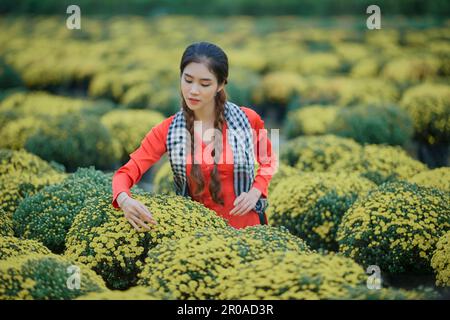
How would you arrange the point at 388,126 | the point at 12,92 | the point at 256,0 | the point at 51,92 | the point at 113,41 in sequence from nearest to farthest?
the point at 388,126 → the point at 12,92 → the point at 51,92 → the point at 113,41 → the point at 256,0

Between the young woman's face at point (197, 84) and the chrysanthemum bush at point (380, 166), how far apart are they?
2.29 m

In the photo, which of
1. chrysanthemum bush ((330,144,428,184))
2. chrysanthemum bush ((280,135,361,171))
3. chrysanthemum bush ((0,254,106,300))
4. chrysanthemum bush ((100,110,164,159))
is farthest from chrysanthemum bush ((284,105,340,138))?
chrysanthemum bush ((0,254,106,300))

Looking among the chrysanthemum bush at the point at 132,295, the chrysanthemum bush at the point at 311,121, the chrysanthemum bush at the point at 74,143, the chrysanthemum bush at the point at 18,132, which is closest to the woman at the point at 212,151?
the chrysanthemum bush at the point at 132,295

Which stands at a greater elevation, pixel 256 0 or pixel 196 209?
pixel 256 0

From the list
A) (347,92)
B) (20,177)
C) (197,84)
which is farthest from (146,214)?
(347,92)

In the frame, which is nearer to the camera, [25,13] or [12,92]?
[12,92]

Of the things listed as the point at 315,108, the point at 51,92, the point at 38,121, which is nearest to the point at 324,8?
the point at 51,92

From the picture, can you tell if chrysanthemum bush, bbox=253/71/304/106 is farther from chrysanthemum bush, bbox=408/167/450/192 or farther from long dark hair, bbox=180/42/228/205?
long dark hair, bbox=180/42/228/205

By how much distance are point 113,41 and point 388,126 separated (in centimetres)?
1084

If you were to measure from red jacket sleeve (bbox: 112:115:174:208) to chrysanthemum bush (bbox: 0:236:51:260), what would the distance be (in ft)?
1.66

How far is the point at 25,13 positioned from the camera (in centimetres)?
1802

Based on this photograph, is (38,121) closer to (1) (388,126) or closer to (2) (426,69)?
(1) (388,126)

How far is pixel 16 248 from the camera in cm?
319

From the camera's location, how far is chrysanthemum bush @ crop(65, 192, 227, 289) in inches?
121
